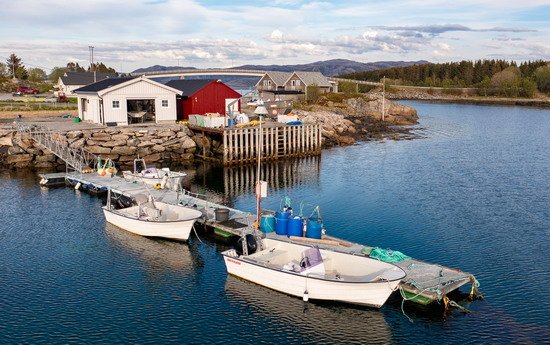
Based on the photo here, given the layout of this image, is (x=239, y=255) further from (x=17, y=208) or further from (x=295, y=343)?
(x=17, y=208)

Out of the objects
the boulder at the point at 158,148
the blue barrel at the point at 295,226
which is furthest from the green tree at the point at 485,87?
the blue barrel at the point at 295,226

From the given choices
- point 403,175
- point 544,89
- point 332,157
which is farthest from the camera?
point 544,89

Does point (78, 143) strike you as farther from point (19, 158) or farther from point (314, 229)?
point (314, 229)

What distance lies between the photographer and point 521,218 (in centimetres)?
3322

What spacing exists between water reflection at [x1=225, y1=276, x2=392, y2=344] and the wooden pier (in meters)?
29.0

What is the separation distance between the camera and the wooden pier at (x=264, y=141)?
52312 mm

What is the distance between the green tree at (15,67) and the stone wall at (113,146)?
9678cm

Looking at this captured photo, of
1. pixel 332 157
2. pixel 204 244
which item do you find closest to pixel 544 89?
pixel 332 157

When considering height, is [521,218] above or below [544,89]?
below

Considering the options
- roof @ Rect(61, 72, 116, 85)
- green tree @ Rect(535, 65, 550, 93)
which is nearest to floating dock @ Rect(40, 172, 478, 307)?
roof @ Rect(61, 72, 116, 85)

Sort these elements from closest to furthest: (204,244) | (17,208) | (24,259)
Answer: (24,259)
(204,244)
(17,208)

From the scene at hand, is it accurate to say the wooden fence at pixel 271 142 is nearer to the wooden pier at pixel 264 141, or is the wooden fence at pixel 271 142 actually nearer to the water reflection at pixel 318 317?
the wooden pier at pixel 264 141

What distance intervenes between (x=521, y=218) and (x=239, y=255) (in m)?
19.5

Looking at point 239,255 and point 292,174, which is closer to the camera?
point 239,255
